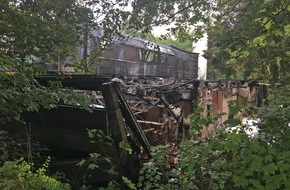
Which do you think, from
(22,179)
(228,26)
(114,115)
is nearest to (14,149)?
(114,115)

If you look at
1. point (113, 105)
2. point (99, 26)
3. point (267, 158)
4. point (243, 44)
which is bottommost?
point (267, 158)

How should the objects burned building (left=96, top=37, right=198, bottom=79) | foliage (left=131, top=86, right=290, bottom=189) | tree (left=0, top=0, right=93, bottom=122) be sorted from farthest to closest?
1. burned building (left=96, top=37, right=198, bottom=79)
2. tree (left=0, top=0, right=93, bottom=122)
3. foliage (left=131, top=86, right=290, bottom=189)

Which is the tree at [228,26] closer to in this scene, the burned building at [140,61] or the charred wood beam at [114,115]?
the charred wood beam at [114,115]

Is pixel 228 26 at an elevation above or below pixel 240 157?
above

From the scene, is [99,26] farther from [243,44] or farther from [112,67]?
[112,67]

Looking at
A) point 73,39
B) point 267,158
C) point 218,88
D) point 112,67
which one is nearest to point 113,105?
point 73,39

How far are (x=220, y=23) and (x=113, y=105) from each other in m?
2.68

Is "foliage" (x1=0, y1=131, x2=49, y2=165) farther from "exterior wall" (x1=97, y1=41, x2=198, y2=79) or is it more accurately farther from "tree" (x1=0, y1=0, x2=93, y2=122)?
"exterior wall" (x1=97, y1=41, x2=198, y2=79)

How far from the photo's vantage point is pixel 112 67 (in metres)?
15.5

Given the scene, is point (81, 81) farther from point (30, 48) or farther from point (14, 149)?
point (14, 149)

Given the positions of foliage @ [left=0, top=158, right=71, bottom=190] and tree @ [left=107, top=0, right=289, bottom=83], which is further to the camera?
tree @ [left=107, top=0, right=289, bottom=83]

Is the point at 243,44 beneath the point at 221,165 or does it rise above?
above

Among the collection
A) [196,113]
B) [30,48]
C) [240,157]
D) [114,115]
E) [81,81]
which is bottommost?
[240,157]

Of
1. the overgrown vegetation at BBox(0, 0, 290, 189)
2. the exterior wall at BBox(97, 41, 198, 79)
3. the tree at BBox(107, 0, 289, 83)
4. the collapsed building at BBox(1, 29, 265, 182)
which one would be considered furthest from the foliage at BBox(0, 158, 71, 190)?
the exterior wall at BBox(97, 41, 198, 79)
